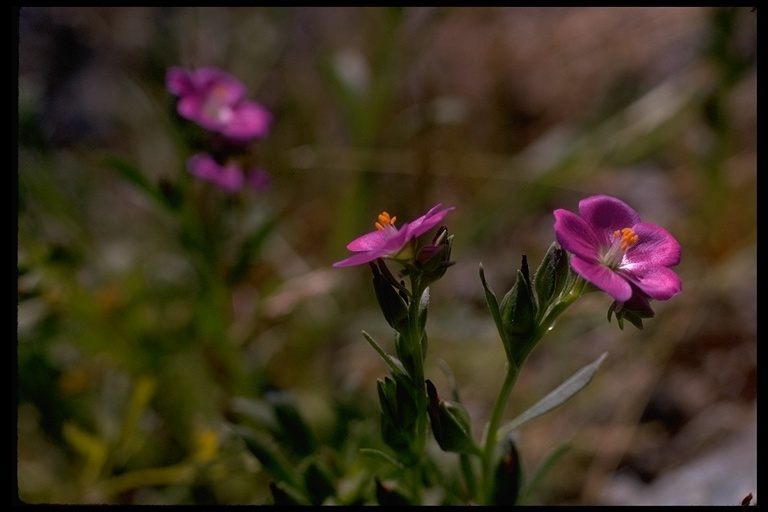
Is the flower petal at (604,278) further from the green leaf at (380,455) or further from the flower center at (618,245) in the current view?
the green leaf at (380,455)

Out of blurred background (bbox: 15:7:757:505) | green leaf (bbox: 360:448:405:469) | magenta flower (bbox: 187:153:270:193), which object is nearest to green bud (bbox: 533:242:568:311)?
green leaf (bbox: 360:448:405:469)

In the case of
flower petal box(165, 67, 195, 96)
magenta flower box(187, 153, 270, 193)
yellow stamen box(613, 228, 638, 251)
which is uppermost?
flower petal box(165, 67, 195, 96)

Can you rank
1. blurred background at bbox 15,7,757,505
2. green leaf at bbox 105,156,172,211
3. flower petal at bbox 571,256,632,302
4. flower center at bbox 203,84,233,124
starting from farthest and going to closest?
1. blurred background at bbox 15,7,757,505
2. flower center at bbox 203,84,233,124
3. green leaf at bbox 105,156,172,211
4. flower petal at bbox 571,256,632,302

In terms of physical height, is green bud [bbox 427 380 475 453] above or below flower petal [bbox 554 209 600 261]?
below

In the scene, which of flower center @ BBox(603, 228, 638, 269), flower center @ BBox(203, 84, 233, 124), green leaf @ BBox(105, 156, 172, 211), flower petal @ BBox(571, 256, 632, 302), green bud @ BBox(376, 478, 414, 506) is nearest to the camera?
flower petal @ BBox(571, 256, 632, 302)

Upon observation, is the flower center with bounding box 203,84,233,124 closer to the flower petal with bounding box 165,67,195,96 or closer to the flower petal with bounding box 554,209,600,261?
the flower petal with bounding box 165,67,195,96

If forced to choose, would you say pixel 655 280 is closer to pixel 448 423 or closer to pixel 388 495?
pixel 448 423

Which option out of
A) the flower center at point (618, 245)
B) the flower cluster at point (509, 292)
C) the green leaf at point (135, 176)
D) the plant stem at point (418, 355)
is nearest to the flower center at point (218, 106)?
the green leaf at point (135, 176)

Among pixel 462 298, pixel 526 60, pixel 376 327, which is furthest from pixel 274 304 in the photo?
pixel 526 60
